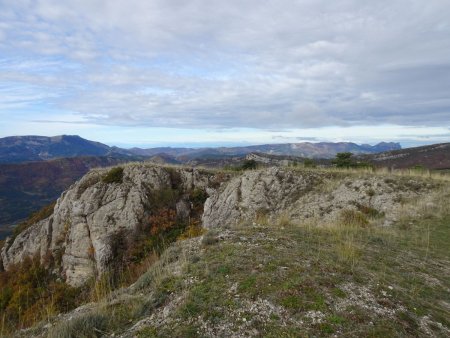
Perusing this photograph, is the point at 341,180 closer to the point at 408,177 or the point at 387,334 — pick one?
the point at 408,177

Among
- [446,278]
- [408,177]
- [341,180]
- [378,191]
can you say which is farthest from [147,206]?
[446,278]

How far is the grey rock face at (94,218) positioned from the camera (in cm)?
2603

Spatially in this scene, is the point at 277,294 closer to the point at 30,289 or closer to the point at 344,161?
the point at 30,289

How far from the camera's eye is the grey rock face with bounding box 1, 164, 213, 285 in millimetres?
26031

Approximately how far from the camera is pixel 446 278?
950 cm

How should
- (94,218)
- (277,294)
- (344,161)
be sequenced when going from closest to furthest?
(277,294) < (94,218) < (344,161)

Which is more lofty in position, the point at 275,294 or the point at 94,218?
the point at 275,294

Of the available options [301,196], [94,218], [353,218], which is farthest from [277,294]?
[94,218]

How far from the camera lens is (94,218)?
27.2 metres

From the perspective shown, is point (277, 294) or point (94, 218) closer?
point (277, 294)

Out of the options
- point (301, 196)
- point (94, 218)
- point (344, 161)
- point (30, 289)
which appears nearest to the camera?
point (301, 196)

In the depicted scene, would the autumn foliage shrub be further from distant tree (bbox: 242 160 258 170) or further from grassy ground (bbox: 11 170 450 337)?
distant tree (bbox: 242 160 258 170)

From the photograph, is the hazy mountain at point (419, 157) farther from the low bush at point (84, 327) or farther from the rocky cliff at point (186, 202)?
the low bush at point (84, 327)

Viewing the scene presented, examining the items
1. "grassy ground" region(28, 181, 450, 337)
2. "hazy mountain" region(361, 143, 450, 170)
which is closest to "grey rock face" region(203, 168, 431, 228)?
"grassy ground" region(28, 181, 450, 337)
